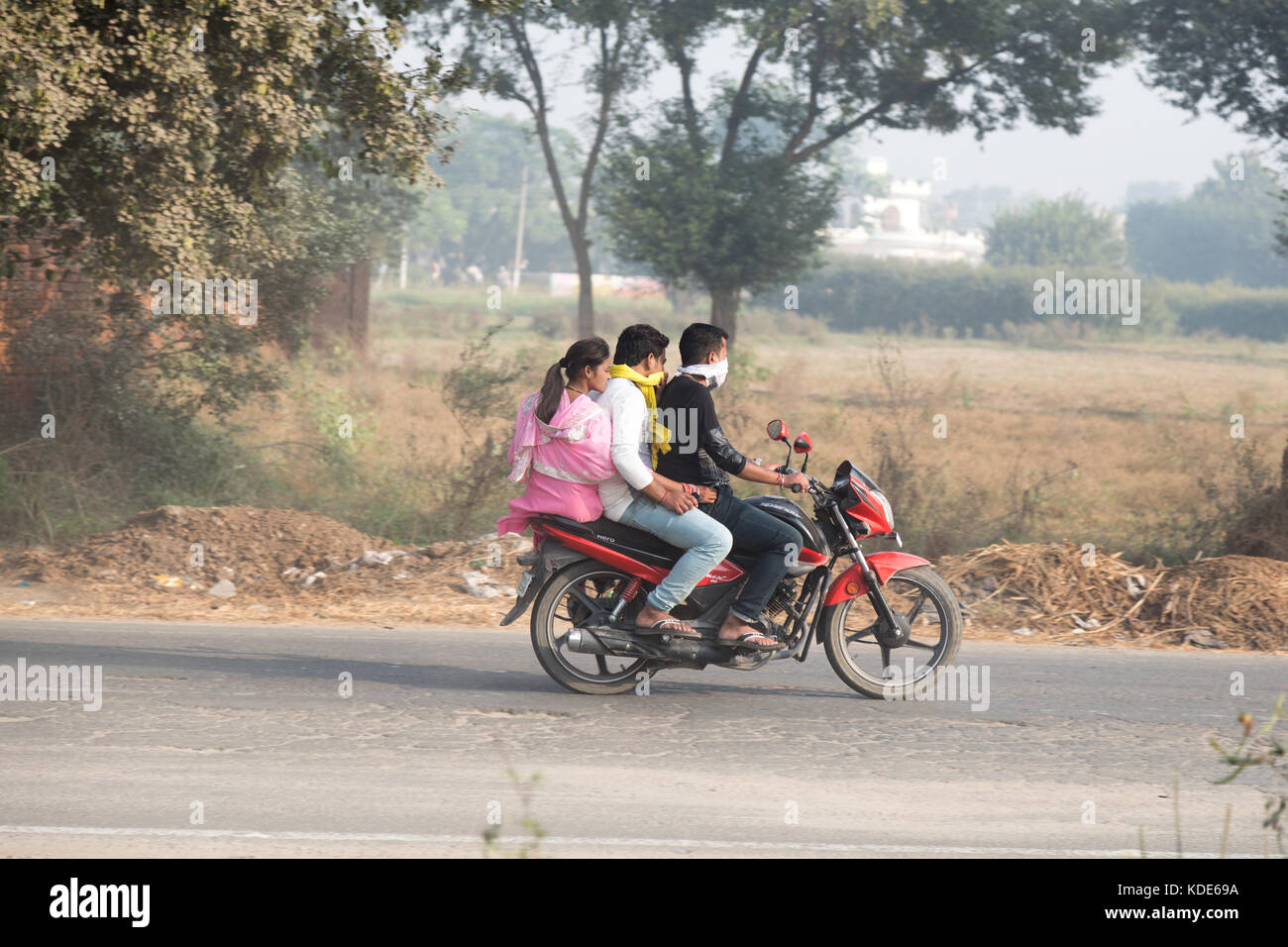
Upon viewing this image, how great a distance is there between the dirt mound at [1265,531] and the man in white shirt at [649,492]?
7135 millimetres

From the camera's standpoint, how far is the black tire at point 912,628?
7285 millimetres

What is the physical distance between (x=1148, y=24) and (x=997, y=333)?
4914cm

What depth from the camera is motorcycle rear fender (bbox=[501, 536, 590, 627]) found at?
721 cm

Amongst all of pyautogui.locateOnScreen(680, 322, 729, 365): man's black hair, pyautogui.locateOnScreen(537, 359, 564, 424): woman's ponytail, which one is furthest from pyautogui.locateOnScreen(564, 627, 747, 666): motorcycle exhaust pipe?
pyautogui.locateOnScreen(680, 322, 729, 365): man's black hair

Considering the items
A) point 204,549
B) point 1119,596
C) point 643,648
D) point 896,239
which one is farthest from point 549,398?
point 896,239

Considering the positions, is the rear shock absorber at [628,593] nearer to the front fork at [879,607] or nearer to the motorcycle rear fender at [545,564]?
the motorcycle rear fender at [545,564]

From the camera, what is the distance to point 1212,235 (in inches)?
4788

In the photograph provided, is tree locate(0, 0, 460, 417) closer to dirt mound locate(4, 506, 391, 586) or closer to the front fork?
dirt mound locate(4, 506, 391, 586)

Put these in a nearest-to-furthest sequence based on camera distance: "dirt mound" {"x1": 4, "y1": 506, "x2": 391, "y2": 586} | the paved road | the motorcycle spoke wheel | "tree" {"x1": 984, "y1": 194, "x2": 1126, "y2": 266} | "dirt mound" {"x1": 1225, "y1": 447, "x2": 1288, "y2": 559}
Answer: the paved road, the motorcycle spoke wheel, "dirt mound" {"x1": 4, "y1": 506, "x2": 391, "y2": 586}, "dirt mound" {"x1": 1225, "y1": 447, "x2": 1288, "y2": 559}, "tree" {"x1": 984, "y1": 194, "x2": 1126, "y2": 266}

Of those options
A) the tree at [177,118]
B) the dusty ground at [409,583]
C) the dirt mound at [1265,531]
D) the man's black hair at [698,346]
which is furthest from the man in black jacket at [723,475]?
the dirt mound at [1265,531]

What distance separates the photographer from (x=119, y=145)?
427 inches

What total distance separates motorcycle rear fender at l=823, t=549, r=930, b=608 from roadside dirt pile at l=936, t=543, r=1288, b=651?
3.07m

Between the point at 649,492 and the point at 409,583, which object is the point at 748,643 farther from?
the point at 409,583

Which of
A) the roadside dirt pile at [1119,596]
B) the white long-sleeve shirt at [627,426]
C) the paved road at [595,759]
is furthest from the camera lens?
the roadside dirt pile at [1119,596]
